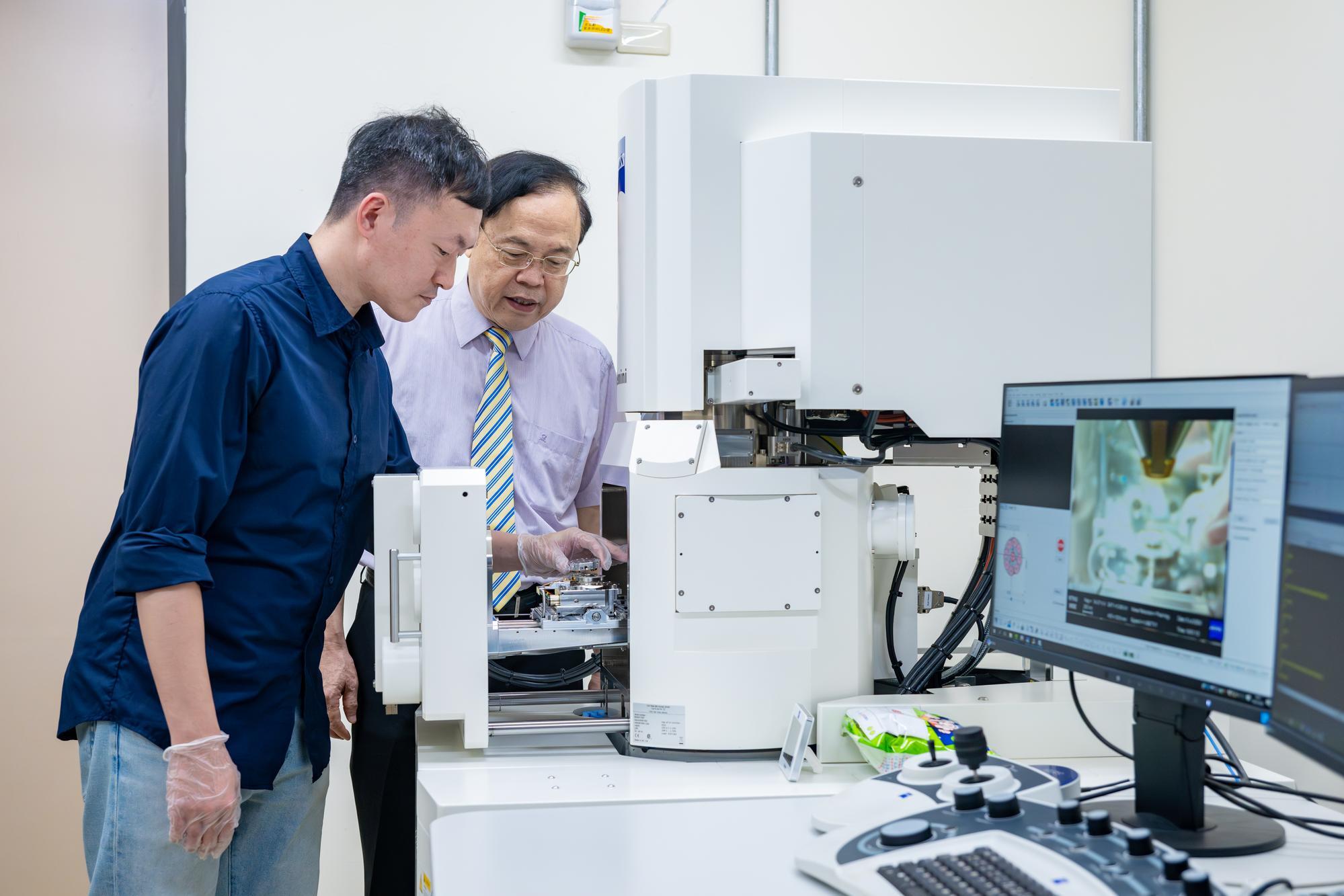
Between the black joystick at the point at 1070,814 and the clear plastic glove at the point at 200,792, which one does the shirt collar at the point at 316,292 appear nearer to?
the clear plastic glove at the point at 200,792

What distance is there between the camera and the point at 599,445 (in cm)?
215

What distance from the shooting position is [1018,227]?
1540 millimetres

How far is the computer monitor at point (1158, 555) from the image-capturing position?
951mm

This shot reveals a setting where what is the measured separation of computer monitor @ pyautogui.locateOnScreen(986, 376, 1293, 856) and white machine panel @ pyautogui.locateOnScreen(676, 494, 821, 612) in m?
0.32

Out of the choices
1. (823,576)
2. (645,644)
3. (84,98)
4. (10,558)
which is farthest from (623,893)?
(84,98)

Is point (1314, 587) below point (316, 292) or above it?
below

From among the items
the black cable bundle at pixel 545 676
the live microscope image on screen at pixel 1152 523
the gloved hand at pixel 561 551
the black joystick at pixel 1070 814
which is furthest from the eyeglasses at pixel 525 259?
the black joystick at pixel 1070 814

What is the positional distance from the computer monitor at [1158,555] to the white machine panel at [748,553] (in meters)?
0.32

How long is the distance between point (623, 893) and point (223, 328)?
82 centimetres

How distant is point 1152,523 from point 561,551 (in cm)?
96

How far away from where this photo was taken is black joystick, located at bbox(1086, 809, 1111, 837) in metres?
0.96

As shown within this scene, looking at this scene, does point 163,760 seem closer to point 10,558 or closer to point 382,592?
point 382,592

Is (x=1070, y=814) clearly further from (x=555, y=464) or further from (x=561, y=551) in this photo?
(x=555, y=464)

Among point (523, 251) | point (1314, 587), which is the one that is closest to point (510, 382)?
point (523, 251)
